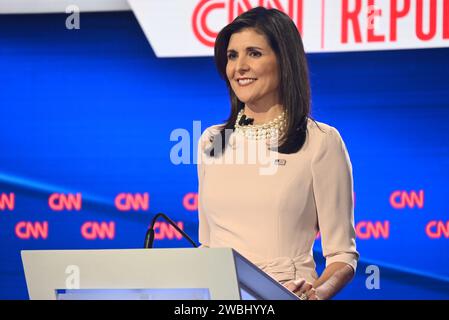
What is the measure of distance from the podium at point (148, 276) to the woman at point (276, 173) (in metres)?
0.73

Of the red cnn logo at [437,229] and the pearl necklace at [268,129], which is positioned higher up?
the pearl necklace at [268,129]

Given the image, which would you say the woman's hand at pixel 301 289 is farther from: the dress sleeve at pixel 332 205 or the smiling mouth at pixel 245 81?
the smiling mouth at pixel 245 81

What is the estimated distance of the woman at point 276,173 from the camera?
1.92 metres

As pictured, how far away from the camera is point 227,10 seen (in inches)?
123

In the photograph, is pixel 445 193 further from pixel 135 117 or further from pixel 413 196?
pixel 135 117

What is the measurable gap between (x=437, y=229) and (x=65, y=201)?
144cm

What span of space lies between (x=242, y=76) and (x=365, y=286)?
1266 mm

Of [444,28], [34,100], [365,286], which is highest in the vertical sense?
[444,28]

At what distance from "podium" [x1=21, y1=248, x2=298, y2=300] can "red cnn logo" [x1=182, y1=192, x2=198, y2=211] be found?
1943 millimetres

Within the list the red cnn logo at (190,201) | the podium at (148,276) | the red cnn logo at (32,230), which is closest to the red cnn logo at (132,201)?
the red cnn logo at (190,201)

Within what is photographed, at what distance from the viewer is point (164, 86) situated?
10.5 ft

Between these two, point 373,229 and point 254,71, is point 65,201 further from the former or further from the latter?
point 254,71

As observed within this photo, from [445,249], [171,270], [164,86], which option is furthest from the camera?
[164,86]

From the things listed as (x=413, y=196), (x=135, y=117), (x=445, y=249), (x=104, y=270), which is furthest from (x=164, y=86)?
(x=104, y=270)
